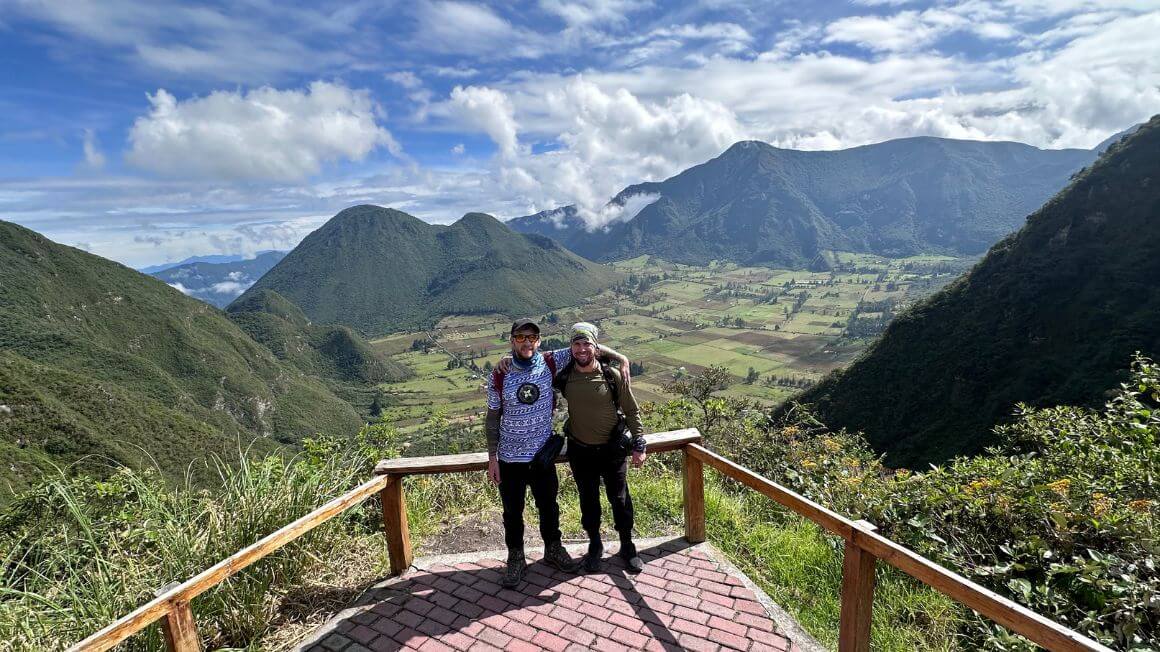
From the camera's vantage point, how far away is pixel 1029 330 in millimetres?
31453

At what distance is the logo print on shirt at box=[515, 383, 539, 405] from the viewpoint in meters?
3.69

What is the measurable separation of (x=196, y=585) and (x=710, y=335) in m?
117

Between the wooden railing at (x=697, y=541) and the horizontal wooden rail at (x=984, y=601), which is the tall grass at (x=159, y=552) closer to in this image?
the wooden railing at (x=697, y=541)

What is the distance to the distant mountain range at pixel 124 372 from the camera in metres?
38.0

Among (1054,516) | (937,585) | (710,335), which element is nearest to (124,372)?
(937,585)

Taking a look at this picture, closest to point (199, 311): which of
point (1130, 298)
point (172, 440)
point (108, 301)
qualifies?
point (108, 301)

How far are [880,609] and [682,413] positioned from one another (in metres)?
4.57

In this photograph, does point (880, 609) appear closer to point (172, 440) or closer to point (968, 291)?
point (968, 291)

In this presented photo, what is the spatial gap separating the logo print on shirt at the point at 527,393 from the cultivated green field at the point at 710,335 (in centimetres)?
4155

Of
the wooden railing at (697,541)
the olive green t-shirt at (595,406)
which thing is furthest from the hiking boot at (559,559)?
the olive green t-shirt at (595,406)

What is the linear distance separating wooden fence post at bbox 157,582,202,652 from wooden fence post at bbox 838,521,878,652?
3.45 meters

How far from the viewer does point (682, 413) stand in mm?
7984

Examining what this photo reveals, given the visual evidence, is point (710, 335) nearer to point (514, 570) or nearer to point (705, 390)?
point (705, 390)

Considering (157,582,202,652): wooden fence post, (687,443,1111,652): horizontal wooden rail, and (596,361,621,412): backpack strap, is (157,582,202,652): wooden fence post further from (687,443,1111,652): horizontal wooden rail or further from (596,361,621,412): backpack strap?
(687,443,1111,652): horizontal wooden rail
